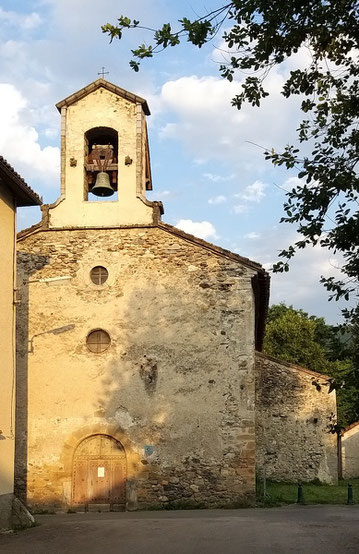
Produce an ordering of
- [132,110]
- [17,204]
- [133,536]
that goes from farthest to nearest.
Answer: [132,110], [17,204], [133,536]

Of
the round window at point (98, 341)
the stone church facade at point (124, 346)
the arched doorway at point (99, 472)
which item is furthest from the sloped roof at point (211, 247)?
the arched doorway at point (99, 472)

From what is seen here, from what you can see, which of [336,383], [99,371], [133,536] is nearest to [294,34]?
[336,383]

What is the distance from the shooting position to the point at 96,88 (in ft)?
61.2

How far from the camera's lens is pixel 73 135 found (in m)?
18.5

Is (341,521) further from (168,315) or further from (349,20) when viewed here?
(349,20)

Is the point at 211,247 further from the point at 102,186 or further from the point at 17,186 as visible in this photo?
the point at 17,186

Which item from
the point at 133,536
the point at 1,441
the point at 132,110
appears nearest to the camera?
the point at 133,536

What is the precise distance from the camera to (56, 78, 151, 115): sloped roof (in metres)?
18.4

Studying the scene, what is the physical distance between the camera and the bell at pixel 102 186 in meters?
18.0

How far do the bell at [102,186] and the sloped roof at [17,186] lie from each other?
351 centimetres

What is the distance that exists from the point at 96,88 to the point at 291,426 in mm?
12466

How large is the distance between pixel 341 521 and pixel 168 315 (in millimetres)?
6523

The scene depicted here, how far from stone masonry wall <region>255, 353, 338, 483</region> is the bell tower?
25.6 ft

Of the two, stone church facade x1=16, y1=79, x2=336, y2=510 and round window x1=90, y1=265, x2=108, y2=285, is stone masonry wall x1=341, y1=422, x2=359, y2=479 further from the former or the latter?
round window x1=90, y1=265, x2=108, y2=285
